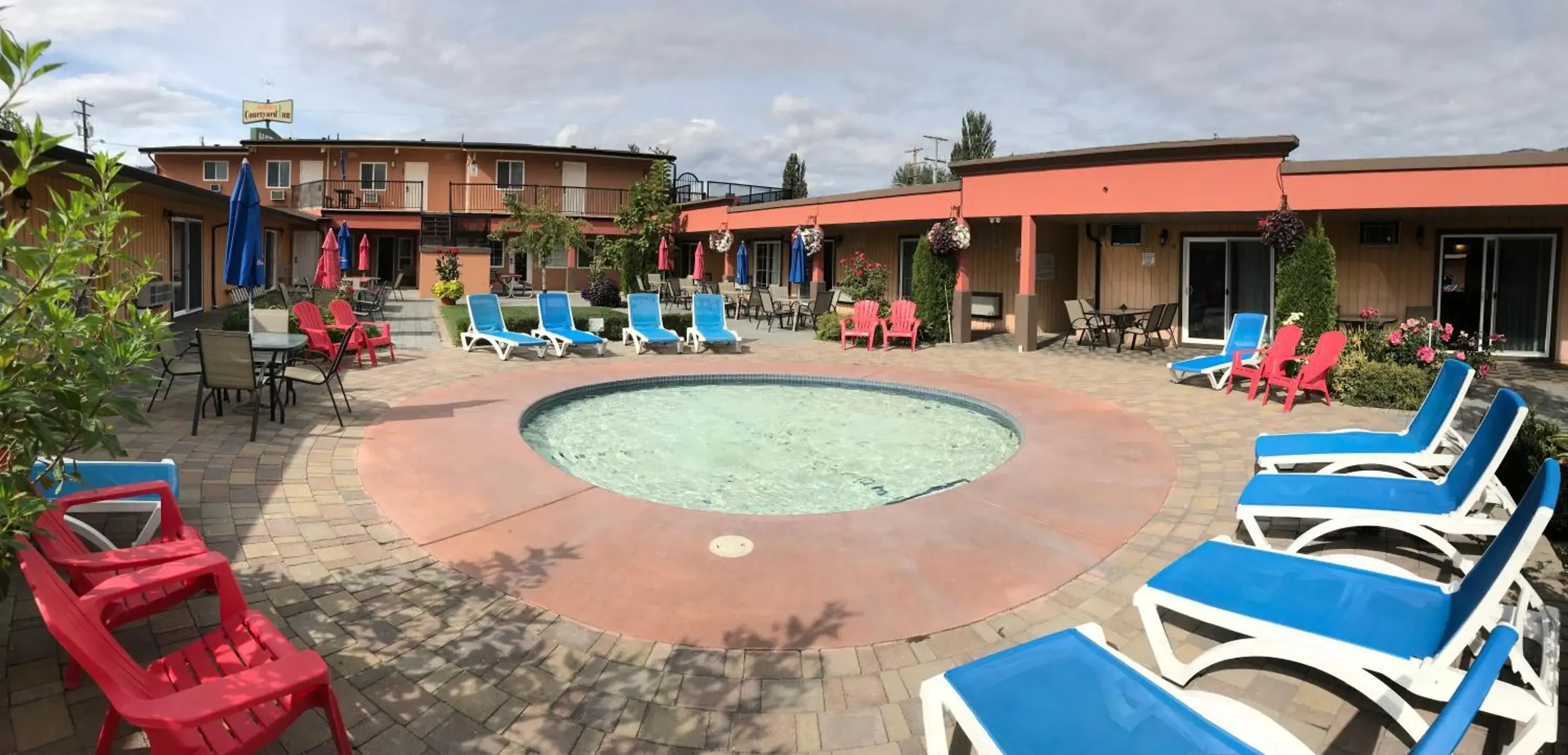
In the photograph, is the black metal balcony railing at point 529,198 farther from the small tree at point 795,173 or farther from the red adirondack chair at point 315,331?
the small tree at point 795,173

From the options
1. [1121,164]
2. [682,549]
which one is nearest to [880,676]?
[682,549]

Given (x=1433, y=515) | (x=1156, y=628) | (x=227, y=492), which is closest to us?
(x=1156, y=628)

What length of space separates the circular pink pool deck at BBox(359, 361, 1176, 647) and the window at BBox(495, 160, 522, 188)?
27151 millimetres

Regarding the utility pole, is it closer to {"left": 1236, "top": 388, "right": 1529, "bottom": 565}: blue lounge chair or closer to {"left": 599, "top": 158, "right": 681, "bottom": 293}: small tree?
{"left": 599, "top": 158, "right": 681, "bottom": 293}: small tree

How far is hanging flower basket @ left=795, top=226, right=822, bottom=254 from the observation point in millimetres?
19719

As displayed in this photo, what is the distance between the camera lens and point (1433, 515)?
4156 millimetres

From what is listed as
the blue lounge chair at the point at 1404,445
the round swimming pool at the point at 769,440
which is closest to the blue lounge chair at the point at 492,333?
the round swimming pool at the point at 769,440

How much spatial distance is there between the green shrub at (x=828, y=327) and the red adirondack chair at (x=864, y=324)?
1.71 ft

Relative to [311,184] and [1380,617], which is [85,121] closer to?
[311,184]

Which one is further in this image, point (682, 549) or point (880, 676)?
point (682, 549)

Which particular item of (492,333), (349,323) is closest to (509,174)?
(492,333)

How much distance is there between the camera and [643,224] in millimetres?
27281

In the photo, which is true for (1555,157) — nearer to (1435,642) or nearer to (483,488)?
(1435,642)

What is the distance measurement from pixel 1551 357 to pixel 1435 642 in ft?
47.8
